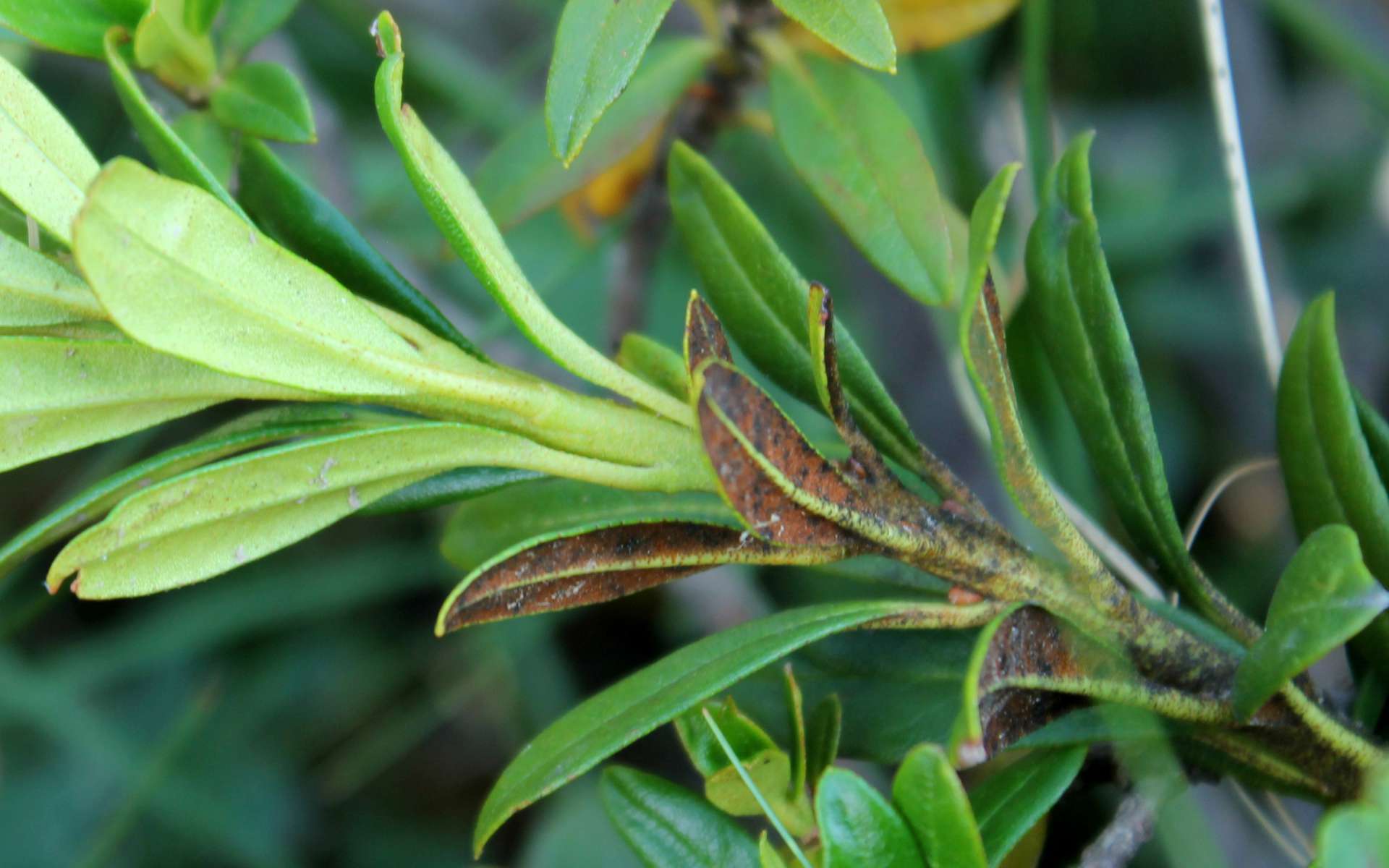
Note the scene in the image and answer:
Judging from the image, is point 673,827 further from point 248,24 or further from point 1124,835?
point 248,24

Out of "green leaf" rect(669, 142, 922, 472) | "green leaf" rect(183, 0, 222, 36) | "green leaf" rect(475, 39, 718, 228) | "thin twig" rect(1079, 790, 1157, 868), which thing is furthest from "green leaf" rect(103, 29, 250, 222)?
"thin twig" rect(1079, 790, 1157, 868)

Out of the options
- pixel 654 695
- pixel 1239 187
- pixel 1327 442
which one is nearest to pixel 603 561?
pixel 654 695

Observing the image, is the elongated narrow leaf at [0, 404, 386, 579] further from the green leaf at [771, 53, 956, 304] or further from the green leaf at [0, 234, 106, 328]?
the green leaf at [771, 53, 956, 304]

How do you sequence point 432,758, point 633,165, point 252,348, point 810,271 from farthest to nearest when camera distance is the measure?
point 432,758, point 810,271, point 633,165, point 252,348

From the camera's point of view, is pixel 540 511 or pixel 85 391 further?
pixel 540 511

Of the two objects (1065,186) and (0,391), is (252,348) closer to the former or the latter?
(0,391)

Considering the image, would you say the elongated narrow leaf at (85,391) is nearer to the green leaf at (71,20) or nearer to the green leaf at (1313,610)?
the green leaf at (71,20)

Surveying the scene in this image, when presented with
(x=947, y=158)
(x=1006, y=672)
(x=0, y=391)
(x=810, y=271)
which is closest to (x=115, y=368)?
(x=0, y=391)
